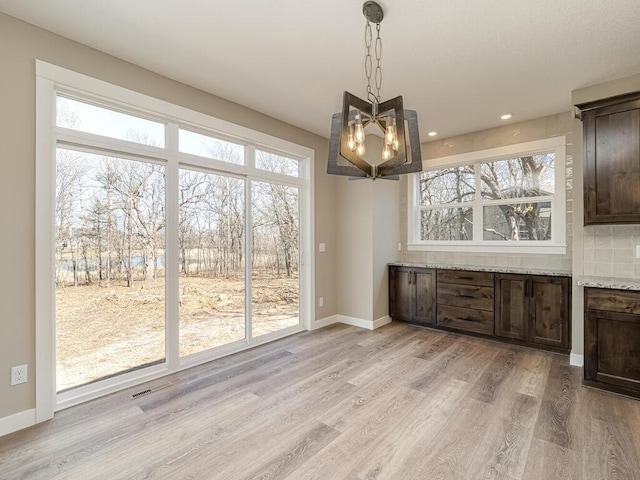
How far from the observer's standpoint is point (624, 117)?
8.79 feet

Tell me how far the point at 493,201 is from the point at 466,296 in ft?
4.51

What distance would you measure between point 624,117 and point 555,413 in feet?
8.32

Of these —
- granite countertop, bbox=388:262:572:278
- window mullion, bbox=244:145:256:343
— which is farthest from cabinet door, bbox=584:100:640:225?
window mullion, bbox=244:145:256:343

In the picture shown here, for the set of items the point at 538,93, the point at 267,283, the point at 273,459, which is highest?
the point at 538,93

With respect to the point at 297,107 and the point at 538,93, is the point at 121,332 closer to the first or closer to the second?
the point at 297,107

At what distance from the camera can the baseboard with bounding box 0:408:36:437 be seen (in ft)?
6.73

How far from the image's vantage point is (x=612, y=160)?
9.01 feet

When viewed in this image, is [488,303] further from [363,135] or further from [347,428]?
[363,135]

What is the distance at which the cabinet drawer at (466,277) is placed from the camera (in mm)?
3908

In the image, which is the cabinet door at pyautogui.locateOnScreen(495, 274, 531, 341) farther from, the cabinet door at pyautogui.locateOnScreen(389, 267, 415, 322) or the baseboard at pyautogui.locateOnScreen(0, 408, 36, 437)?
the baseboard at pyautogui.locateOnScreen(0, 408, 36, 437)

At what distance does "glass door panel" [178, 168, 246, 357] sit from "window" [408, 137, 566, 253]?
9.28 feet

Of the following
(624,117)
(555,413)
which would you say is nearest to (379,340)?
(555,413)

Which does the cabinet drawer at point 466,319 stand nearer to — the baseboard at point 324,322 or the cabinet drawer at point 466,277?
the cabinet drawer at point 466,277

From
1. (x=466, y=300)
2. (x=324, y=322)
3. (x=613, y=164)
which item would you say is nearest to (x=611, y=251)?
(x=613, y=164)
